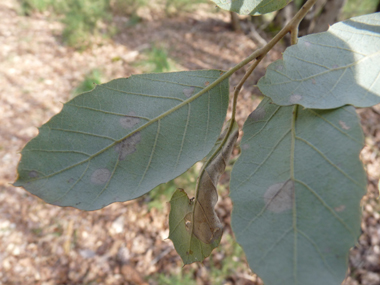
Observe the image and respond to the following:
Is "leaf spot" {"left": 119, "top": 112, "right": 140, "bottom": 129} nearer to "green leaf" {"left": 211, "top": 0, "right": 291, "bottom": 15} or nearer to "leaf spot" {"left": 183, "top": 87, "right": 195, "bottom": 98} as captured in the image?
"leaf spot" {"left": 183, "top": 87, "right": 195, "bottom": 98}

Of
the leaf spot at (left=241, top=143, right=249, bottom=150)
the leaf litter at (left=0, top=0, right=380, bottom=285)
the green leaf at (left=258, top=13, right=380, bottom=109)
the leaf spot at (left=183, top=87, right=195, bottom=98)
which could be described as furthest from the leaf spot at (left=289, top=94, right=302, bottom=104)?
the leaf litter at (left=0, top=0, right=380, bottom=285)

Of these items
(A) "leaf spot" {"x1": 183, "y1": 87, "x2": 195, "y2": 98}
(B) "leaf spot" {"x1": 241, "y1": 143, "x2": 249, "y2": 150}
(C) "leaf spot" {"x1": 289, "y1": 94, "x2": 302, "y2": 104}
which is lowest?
(B) "leaf spot" {"x1": 241, "y1": 143, "x2": 249, "y2": 150}

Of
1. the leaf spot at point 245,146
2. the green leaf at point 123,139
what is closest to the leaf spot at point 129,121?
the green leaf at point 123,139

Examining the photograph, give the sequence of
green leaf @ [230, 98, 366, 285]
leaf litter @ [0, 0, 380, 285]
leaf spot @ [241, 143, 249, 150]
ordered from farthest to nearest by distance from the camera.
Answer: leaf litter @ [0, 0, 380, 285] → leaf spot @ [241, 143, 249, 150] → green leaf @ [230, 98, 366, 285]

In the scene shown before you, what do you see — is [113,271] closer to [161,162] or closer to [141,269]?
[141,269]

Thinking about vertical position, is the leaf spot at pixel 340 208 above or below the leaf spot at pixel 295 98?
below

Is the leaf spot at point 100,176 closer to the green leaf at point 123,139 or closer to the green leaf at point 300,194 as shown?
the green leaf at point 123,139

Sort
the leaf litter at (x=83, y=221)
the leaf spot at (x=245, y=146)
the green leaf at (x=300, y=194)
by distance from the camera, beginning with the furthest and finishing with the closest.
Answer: the leaf litter at (x=83, y=221) < the leaf spot at (x=245, y=146) < the green leaf at (x=300, y=194)

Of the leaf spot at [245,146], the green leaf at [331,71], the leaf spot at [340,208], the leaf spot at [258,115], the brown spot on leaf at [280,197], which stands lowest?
the brown spot on leaf at [280,197]
